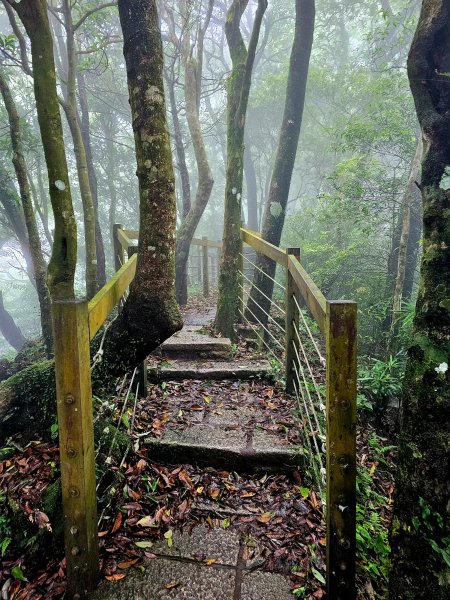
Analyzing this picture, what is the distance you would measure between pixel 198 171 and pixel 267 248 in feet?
14.5

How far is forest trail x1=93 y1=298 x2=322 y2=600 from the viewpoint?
6.04 ft

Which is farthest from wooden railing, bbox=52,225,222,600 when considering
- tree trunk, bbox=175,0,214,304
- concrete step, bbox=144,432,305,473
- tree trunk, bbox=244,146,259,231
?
tree trunk, bbox=244,146,259,231

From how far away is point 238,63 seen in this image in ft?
18.3

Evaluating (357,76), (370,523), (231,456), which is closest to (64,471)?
(231,456)

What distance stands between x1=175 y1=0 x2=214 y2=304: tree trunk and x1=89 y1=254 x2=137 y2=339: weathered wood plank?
5.14 metres

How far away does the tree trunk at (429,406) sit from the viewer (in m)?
1.77

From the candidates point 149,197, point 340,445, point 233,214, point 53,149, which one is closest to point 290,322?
point 149,197

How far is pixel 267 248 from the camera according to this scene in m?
4.05

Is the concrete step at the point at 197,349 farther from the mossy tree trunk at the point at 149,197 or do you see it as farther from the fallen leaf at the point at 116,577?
the fallen leaf at the point at 116,577

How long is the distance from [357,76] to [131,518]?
1472cm

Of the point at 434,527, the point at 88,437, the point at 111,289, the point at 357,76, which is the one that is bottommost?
the point at 434,527

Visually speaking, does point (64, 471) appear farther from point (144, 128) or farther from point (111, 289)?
point (144, 128)

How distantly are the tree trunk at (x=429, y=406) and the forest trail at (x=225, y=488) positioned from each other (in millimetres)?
489

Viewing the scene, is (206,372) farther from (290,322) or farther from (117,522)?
(117,522)
